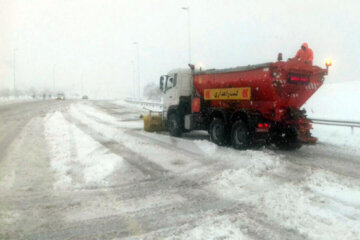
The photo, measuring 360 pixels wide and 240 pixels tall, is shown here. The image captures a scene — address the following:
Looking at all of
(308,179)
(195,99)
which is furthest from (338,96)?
(308,179)

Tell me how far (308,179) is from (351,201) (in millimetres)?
1375

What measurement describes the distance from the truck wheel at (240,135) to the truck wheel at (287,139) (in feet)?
4.36

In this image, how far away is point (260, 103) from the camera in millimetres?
10352

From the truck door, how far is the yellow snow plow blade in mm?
512

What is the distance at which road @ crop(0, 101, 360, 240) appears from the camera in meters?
4.35

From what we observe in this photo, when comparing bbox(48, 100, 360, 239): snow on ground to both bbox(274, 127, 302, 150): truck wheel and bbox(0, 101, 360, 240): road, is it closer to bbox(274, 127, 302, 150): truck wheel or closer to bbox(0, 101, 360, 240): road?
bbox(0, 101, 360, 240): road

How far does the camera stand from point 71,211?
512 centimetres

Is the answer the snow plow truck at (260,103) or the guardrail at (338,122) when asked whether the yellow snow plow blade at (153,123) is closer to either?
the snow plow truck at (260,103)

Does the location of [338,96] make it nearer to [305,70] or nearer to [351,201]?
[305,70]

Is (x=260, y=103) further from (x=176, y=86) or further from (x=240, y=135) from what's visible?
(x=176, y=86)

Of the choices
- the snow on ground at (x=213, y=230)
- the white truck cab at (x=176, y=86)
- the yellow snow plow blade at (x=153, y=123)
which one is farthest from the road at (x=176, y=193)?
the yellow snow plow blade at (x=153, y=123)

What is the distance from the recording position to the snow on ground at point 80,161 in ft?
22.6

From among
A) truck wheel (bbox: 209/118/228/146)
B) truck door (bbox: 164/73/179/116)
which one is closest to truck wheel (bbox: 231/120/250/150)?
truck wheel (bbox: 209/118/228/146)

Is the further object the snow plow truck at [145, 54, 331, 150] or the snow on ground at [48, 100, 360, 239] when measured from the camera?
the snow plow truck at [145, 54, 331, 150]
